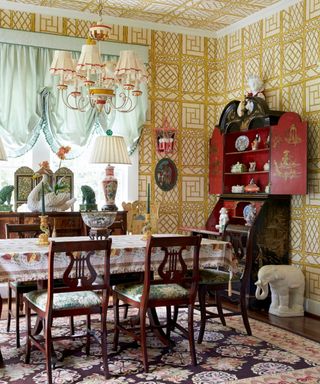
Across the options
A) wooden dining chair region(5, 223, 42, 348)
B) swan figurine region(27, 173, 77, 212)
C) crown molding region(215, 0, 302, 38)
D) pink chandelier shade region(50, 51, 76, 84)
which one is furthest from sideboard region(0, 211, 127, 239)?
crown molding region(215, 0, 302, 38)

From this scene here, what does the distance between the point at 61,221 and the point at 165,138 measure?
188 cm

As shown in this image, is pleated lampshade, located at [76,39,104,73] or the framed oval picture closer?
pleated lampshade, located at [76,39,104,73]

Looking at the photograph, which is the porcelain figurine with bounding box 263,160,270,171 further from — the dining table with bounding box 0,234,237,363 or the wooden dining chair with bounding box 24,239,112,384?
the wooden dining chair with bounding box 24,239,112,384

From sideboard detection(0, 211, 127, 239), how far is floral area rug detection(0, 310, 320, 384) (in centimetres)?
135

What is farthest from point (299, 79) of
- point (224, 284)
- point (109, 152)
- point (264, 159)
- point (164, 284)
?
point (164, 284)

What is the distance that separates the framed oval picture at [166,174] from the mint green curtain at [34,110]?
0.95 meters

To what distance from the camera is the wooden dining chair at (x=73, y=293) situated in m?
3.57

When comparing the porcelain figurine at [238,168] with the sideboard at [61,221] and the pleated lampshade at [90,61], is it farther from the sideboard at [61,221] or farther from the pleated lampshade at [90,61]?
the pleated lampshade at [90,61]

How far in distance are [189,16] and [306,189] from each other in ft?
8.98

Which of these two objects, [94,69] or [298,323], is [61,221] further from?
[298,323]

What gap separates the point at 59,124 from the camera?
6.52m

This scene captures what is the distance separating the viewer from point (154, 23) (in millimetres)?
7043

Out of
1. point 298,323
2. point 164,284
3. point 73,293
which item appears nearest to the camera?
point 73,293

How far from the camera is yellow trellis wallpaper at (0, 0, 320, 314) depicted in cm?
585
